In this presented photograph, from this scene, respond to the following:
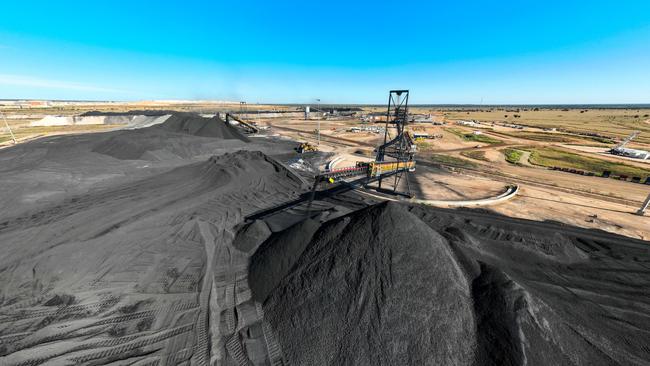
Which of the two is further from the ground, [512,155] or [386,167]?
[386,167]

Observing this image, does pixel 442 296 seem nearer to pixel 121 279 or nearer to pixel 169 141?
pixel 121 279

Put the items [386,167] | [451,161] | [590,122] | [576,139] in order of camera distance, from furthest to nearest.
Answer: [590,122], [576,139], [451,161], [386,167]

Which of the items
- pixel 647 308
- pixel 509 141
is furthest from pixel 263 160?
pixel 509 141

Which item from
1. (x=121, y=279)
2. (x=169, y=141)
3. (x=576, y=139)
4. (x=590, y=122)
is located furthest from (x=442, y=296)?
(x=590, y=122)

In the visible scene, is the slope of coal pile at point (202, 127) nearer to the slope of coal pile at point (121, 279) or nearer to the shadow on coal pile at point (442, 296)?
the slope of coal pile at point (121, 279)

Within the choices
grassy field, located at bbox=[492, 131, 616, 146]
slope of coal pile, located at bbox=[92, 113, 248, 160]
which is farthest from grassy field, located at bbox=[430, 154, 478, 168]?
slope of coal pile, located at bbox=[92, 113, 248, 160]

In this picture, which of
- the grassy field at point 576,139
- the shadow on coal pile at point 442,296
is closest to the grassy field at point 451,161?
the shadow on coal pile at point 442,296

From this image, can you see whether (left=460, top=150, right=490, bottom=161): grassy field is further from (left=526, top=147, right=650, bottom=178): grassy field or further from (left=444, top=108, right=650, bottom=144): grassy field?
(left=444, top=108, right=650, bottom=144): grassy field
